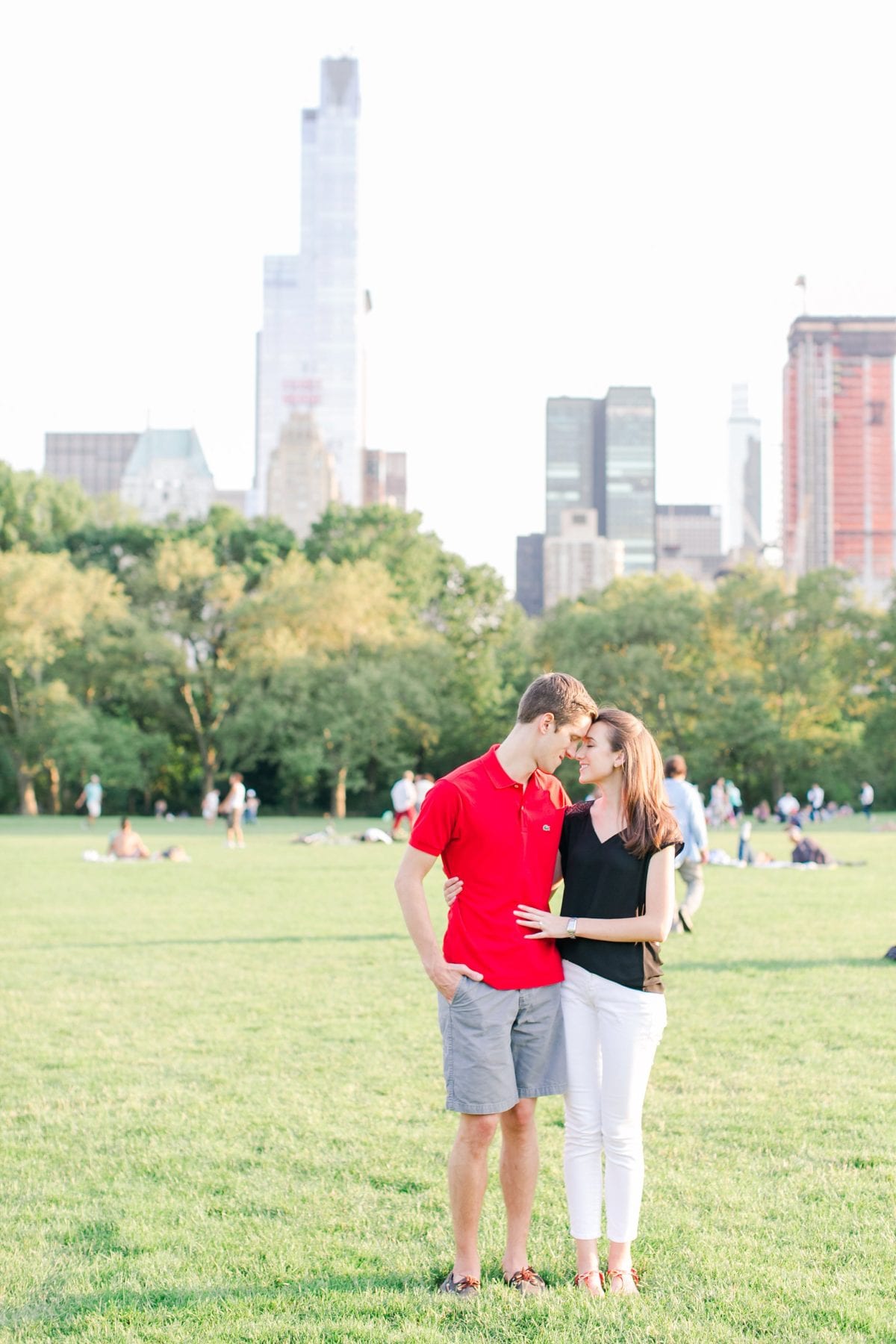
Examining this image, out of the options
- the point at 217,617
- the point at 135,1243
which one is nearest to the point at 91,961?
the point at 135,1243

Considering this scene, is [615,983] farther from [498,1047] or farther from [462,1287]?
[462,1287]

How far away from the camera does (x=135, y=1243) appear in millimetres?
4555

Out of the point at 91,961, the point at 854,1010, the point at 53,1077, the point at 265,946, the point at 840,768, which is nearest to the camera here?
the point at 53,1077

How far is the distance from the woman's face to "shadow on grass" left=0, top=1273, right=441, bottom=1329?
1.84 m

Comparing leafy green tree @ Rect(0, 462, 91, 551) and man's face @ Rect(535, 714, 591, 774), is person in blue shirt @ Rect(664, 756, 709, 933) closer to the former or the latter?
man's face @ Rect(535, 714, 591, 774)

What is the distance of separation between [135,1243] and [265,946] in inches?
291

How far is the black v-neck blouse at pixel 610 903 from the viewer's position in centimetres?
414

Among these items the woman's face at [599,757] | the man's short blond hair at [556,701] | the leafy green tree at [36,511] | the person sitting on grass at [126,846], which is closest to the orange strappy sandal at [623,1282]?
the woman's face at [599,757]

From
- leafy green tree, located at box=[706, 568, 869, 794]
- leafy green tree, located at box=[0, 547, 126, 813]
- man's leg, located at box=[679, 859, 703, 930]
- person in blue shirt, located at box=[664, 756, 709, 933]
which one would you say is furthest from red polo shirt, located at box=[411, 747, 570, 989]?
leafy green tree, located at box=[706, 568, 869, 794]

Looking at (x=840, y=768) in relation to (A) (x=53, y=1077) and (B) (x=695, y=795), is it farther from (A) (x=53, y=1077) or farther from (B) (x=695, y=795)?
(A) (x=53, y=1077)

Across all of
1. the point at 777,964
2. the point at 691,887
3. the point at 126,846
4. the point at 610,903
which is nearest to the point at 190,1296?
the point at 610,903

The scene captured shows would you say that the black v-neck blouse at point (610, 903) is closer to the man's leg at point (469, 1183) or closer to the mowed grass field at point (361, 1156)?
the man's leg at point (469, 1183)

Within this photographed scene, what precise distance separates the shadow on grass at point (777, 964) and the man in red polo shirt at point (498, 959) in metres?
Answer: 6.33

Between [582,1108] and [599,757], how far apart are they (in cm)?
119
